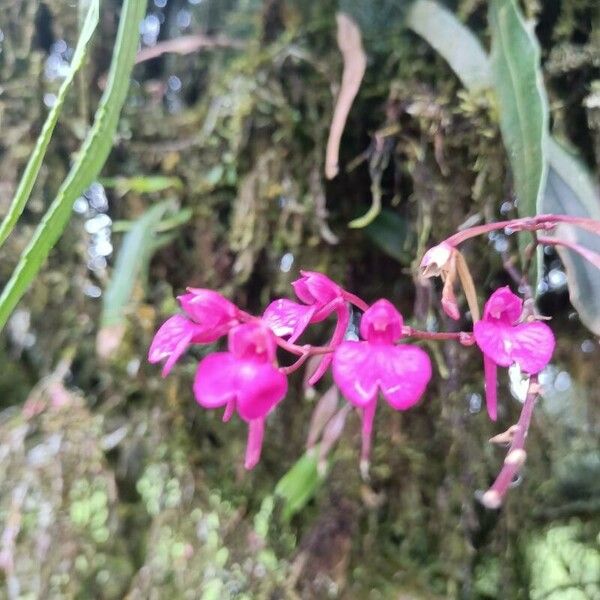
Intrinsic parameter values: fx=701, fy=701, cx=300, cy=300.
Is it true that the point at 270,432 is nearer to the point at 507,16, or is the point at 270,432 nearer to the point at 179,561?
the point at 179,561

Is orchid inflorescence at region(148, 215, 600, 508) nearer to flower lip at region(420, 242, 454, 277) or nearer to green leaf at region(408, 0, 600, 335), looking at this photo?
flower lip at region(420, 242, 454, 277)

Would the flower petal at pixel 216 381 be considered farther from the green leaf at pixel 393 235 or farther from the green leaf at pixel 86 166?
the green leaf at pixel 393 235

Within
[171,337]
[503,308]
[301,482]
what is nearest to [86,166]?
[171,337]

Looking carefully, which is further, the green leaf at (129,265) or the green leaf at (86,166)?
the green leaf at (129,265)

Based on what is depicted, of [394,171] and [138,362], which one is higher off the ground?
[394,171]

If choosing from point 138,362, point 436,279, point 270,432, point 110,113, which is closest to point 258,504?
point 270,432

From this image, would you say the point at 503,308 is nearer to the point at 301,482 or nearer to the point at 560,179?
the point at 560,179

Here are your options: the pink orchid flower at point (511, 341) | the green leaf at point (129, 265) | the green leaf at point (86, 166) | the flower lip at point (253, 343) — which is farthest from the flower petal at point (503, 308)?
the green leaf at point (129, 265)
